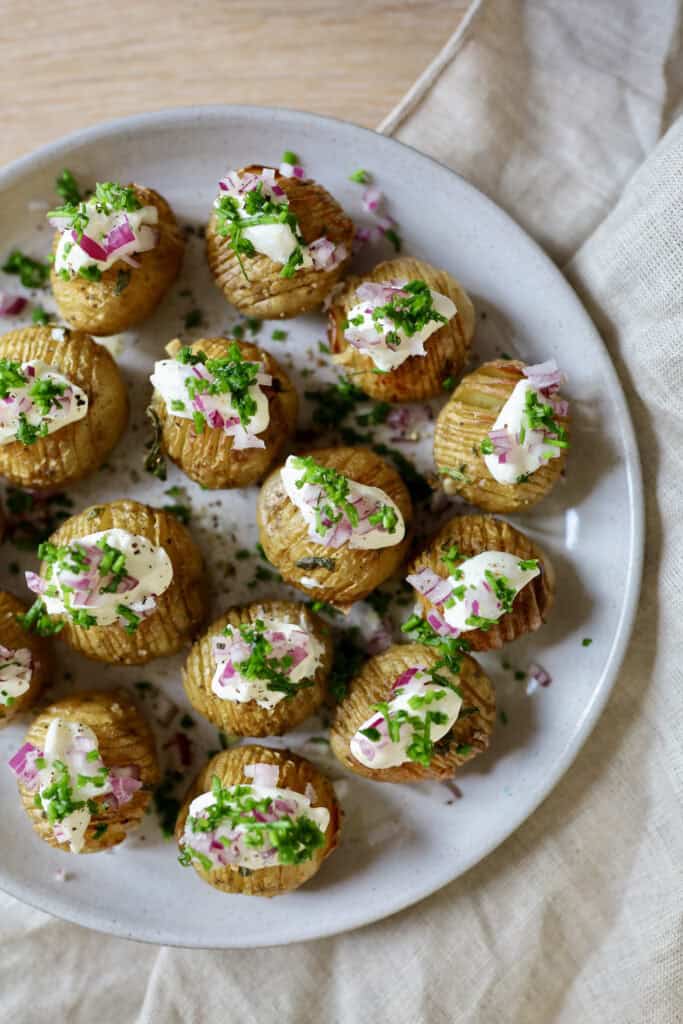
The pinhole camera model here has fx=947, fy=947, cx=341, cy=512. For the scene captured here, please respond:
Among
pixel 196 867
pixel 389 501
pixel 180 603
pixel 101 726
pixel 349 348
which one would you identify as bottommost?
pixel 196 867

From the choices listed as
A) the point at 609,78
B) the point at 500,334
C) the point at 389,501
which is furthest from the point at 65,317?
the point at 609,78

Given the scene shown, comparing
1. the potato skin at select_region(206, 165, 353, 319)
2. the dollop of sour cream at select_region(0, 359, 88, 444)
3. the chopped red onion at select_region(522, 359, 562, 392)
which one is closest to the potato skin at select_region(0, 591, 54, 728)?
the dollop of sour cream at select_region(0, 359, 88, 444)

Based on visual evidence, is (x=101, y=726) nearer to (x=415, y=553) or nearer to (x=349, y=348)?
(x=415, y=553)

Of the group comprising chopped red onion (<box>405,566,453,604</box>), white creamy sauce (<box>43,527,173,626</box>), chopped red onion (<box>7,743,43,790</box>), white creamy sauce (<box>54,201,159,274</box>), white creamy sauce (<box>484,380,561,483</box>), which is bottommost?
chopped red onion (<box>7,743,43,790</box>)

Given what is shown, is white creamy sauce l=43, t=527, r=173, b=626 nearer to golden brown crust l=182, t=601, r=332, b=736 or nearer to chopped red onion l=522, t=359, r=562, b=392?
golden brown crust l=182, t=601, r=332, b=736

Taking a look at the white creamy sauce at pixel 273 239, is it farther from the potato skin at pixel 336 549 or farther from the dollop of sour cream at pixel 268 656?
the dollop of sour cream at pixel 268 656

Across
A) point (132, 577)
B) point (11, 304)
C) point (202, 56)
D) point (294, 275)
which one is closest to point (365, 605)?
point (132, 577)

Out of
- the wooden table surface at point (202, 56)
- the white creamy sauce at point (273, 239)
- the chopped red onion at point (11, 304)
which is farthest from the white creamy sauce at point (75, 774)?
the wooden table surface at point (202, 56)
